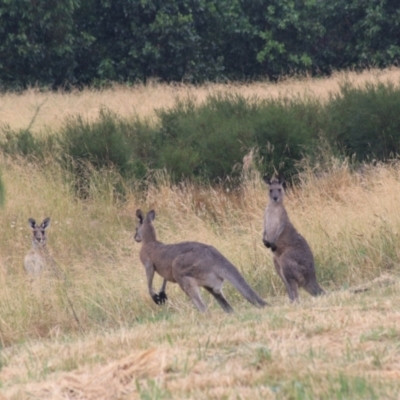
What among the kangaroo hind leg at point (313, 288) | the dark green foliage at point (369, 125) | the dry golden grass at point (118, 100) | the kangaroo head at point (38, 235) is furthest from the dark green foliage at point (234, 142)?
the kangaroo hind leg at point (313, 288)

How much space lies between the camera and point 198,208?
1473 centimetres

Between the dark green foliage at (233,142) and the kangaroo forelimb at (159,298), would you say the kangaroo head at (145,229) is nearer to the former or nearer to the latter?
the kangaroo forelimb at (159,298)

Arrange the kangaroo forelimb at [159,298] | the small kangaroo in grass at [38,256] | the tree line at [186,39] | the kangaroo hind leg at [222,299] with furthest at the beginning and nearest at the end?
the tree line at [186,39]
the small kangaroo in grass at [38,256]
the kangaroo forelimb at [159,298]
the kangaroo hind leg at [222,299]

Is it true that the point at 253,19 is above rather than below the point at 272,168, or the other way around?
above

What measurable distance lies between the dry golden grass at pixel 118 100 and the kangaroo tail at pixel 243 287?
487 inches

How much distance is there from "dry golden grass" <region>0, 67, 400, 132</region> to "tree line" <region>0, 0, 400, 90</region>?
22.4 feet

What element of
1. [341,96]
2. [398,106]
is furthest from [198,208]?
[341,96]

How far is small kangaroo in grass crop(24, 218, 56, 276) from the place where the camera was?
37.6ft

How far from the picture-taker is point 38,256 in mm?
11781

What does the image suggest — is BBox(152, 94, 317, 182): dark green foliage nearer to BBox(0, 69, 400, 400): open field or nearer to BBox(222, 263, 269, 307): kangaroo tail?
BBox(0, 69, 400, 400): open field

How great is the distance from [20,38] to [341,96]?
Result: 18849 mm

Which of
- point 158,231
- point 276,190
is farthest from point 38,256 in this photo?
point 276,190

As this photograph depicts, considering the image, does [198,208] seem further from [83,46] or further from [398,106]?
[83,46]

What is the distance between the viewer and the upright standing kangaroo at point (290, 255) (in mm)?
8602
